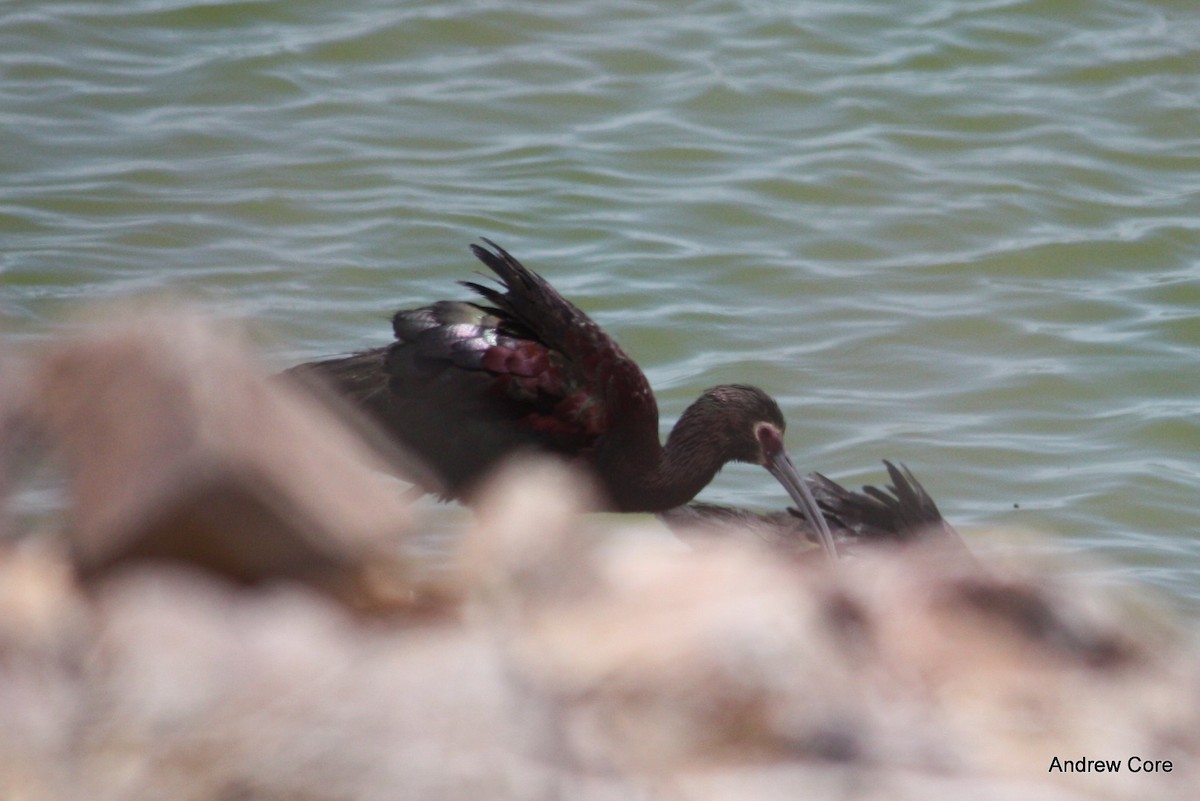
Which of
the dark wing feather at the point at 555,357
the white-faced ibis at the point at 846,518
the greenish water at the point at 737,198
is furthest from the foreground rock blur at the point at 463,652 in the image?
the greenish water at the point at 737,198

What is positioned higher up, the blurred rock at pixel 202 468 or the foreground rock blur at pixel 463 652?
the blurred rock at pixel 202 468

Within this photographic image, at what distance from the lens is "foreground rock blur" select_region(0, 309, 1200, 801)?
2.71 meters

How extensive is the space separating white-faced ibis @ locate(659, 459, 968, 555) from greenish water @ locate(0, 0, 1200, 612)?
29.9 inches

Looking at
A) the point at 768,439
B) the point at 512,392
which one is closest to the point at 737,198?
the point at 768,439

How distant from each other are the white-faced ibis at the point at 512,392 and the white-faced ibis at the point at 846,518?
0.13 meters

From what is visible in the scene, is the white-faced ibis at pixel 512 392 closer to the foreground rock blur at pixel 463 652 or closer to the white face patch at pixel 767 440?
the white face patch at pixel 767 440

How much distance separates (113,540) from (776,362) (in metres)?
5.24

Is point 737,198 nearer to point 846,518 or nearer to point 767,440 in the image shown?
point 767,440

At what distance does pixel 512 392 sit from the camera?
228 inches

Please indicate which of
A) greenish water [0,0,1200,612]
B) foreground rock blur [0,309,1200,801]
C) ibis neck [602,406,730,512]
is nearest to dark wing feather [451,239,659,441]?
ibis neck [602,406,730,512]

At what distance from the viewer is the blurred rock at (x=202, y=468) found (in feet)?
9.76

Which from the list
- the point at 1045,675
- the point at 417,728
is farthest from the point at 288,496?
the point at 1045,675

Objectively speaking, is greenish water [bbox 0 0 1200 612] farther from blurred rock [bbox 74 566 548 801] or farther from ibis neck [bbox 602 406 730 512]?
blurred rock [bbox 74 566 548 801]

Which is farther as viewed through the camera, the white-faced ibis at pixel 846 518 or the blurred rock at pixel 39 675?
the white-faced ibis at pixel 846 518
